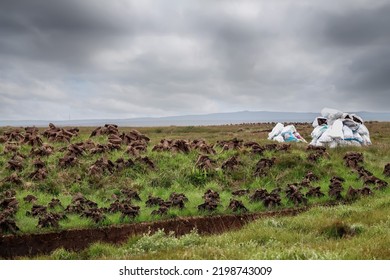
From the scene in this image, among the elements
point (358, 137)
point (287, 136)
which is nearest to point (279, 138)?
point (287, 136)

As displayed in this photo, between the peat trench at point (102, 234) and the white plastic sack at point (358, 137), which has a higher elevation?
the white plastic sack at point (358, 137)

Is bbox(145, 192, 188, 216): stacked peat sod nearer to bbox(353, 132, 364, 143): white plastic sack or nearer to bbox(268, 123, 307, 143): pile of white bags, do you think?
bbox(353, 132, 364, 143): white plastic sack

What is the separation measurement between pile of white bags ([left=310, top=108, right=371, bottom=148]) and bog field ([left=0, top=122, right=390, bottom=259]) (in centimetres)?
321

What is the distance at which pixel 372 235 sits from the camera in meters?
11.6

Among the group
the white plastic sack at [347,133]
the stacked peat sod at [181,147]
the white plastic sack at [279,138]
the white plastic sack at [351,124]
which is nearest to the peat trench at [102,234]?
the stacked peat sod at [181,147]

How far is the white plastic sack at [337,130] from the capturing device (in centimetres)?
2910

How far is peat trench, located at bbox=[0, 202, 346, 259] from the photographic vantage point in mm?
13789

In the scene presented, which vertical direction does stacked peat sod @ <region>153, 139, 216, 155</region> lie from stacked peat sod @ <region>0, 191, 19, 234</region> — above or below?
above

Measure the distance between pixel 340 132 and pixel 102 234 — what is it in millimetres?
19465

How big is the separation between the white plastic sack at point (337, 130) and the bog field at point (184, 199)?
3165mm

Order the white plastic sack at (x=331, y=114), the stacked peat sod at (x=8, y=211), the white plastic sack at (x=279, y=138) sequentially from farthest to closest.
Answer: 1. the white plastic sack at (x=279, y=138)
2. the white plastic sack at (x=331, y=114)
3. the stacked peat sod at (x=8, y=211)

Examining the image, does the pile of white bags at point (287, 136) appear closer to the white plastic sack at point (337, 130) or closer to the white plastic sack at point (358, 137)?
the white plastic sack at point (337, 130)

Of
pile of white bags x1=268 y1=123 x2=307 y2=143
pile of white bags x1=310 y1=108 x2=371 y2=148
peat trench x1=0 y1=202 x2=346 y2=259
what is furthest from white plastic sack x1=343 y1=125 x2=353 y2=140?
peat trench x1=0 y1=202 x2=346 y2=259

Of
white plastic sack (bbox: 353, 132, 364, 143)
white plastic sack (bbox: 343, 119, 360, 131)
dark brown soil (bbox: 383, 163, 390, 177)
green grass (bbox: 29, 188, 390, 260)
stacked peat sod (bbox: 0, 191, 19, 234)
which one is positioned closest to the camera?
green grass (bbox: 29, 188, 390, 260)
